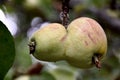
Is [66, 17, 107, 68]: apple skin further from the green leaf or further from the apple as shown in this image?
the green leaf

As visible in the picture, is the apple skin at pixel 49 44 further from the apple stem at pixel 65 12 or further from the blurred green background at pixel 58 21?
the blurred green background at pixel 58 21

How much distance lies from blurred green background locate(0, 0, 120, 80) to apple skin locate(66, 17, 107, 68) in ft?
2.00

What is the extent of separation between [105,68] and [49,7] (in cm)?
56

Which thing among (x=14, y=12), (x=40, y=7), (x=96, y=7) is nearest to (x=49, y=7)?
(x=40, y=7)

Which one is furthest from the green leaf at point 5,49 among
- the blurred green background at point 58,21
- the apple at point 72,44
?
the blurred green background at point 58,21

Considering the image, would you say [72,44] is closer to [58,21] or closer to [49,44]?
[49,44]

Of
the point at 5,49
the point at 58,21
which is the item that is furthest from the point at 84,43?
the point at 58,21

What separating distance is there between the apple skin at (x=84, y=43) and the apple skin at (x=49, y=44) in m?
0.02

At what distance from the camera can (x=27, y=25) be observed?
289 centimetres

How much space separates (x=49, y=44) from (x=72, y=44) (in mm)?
52

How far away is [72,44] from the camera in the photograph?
34.5 inches

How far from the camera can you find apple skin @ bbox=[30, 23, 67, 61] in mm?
880

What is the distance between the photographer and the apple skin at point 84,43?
872 millimetres


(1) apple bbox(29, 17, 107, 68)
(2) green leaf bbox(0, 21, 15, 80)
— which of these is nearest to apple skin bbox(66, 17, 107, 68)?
(1) apple bbox(29, 17, 107, 68)
